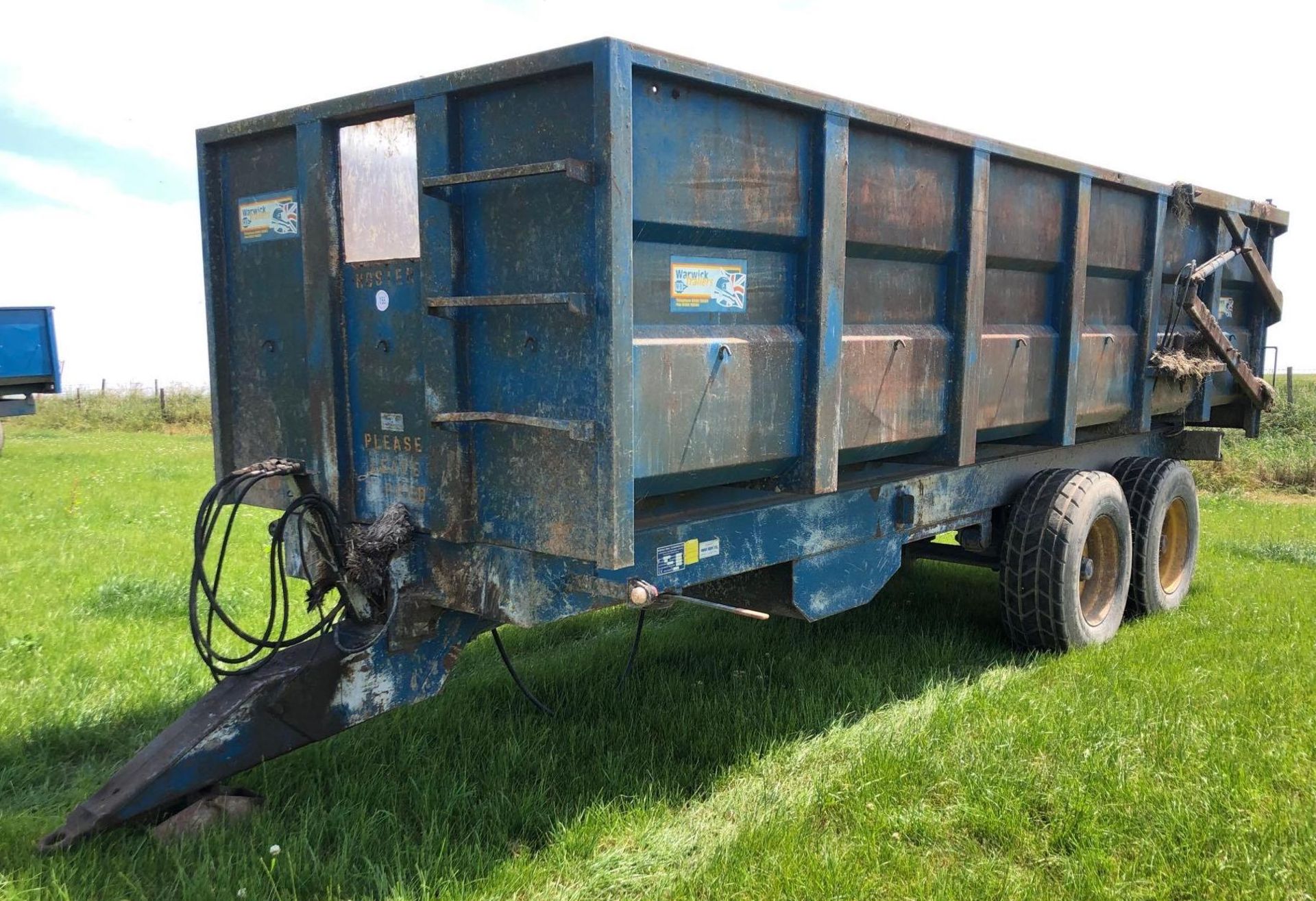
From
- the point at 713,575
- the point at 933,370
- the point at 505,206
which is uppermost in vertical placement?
the point at 505,206

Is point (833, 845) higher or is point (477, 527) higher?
point (477, 527)

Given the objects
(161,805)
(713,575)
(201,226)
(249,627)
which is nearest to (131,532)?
(249,627)

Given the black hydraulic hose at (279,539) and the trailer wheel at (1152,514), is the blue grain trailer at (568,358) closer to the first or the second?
the black hydraulic hose at (279,539)

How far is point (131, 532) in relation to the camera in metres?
8.77

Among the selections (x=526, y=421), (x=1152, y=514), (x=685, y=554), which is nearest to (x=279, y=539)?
(x=526, y=421)

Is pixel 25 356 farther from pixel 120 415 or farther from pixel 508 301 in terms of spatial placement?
pixel 508 301

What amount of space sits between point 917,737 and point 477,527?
199 cm

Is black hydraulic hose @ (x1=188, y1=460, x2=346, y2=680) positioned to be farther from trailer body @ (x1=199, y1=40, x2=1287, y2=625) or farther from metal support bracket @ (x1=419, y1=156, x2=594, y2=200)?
metal support bracket @ (x1=419, y1=156, x2=594, y2=200)

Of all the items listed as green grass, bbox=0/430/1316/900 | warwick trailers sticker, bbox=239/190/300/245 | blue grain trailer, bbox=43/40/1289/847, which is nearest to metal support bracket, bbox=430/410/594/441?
blue grain trailer, bbox=43/40/1289/847

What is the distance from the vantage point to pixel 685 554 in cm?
340

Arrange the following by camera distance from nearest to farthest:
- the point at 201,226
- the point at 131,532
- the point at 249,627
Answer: the point at 201,226, the point at 249,627, the point at 131,532

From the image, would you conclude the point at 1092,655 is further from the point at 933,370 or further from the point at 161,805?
the point at 161,805

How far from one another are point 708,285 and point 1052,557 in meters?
2.60

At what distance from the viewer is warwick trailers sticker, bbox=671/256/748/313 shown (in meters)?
3.29
